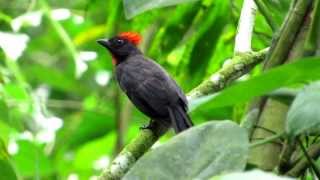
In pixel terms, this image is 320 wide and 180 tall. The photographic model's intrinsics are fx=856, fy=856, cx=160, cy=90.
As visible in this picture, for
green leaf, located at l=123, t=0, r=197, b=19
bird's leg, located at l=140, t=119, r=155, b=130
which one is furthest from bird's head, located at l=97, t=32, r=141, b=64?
green leaf, located at l=123, t=0, r=197, b=19

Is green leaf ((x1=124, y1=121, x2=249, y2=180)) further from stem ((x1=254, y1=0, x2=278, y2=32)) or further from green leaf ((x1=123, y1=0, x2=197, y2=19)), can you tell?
stem ((x1=254, y1=0, x2=278, y2=32))

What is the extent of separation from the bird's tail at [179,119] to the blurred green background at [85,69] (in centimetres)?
7

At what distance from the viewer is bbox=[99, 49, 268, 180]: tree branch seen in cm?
243

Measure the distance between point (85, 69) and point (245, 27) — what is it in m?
2.00

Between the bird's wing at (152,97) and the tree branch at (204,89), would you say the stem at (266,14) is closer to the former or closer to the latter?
the tree branch at (204,89)

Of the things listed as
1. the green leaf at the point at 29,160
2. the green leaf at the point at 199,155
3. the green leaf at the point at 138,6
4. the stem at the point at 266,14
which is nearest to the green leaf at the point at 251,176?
the green leaf at the point at 199,155

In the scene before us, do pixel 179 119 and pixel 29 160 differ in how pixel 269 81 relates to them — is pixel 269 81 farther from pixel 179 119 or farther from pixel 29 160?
pixel 29 160

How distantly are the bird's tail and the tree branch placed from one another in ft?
1.72

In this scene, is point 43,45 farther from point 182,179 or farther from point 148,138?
point 182,179

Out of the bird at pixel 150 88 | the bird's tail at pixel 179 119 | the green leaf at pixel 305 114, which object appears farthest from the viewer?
the bird at pixel 150 88

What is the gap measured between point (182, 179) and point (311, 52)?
1680mm

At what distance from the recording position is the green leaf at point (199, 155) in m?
1.32

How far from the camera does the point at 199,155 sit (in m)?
1.36

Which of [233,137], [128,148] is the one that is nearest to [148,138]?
[128,148]
